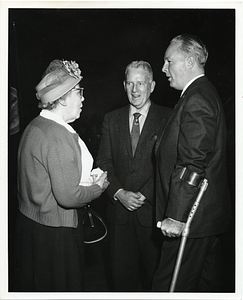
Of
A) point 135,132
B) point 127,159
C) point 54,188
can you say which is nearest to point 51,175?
point 54,188

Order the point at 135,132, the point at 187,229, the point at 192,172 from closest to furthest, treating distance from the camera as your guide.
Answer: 1. the point at 192,172
2. the point at 187,229
3. the point at 135,132

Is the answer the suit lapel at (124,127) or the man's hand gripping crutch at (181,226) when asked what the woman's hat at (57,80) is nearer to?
the suit lapel at (124,127)

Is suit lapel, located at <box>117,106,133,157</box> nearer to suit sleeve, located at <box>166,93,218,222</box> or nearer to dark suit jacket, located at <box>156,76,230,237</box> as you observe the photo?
dark suit jacket, located at <box>156,76,230,237</box>

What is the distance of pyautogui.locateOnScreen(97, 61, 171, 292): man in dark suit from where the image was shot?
2.14m

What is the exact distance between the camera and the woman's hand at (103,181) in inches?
84.6

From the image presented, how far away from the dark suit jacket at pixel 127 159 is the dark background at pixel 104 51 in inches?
2.6

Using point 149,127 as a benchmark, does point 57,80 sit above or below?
Answer: above

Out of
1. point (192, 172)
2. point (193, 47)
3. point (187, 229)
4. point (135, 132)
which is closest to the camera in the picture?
point (192, 172)

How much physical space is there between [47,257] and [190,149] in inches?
41.7

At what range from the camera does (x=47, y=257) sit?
6.82ft

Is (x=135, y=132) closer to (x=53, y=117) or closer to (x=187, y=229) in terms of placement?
(x=53, y=117)

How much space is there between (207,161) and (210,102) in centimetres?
33

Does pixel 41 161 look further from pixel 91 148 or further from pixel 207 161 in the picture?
pixel 207 161
